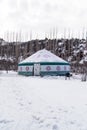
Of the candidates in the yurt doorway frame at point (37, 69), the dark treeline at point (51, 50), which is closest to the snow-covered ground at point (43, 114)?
the yurt doorway frame at point (37, 69)

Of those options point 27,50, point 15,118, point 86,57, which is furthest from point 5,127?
point 27,50

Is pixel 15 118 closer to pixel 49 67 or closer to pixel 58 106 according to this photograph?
pixel 58 106

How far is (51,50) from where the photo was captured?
50.1 meters

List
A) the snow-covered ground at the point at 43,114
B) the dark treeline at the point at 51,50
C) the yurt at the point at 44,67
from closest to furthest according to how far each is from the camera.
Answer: the snow-covered ground at the point at 43,114 → the yurt at the point at 44,67 → the dark treeline at the point at 51,50

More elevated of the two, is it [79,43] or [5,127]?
[79,43]

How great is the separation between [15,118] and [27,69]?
1920cm

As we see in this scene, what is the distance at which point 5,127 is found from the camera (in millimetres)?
4168

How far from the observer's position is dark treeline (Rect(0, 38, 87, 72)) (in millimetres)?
44125

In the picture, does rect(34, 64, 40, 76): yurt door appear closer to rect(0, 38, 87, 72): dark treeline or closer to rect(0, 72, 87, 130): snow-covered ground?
rect(0, 72, 87, 130): snow-covered ground

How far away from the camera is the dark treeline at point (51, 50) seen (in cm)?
4412

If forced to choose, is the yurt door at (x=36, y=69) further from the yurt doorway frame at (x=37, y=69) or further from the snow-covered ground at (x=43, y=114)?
the snow-covered ground at (x=43, y=114)

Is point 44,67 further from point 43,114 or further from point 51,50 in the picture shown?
point 51,50

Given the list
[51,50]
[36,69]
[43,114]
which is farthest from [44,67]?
[51,50]

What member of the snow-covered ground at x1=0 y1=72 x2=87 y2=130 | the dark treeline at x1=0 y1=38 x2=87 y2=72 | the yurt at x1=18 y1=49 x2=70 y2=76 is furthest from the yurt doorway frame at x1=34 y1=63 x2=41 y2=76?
the dark treeline at x1=0 y1=38 x2=87 y2=72
